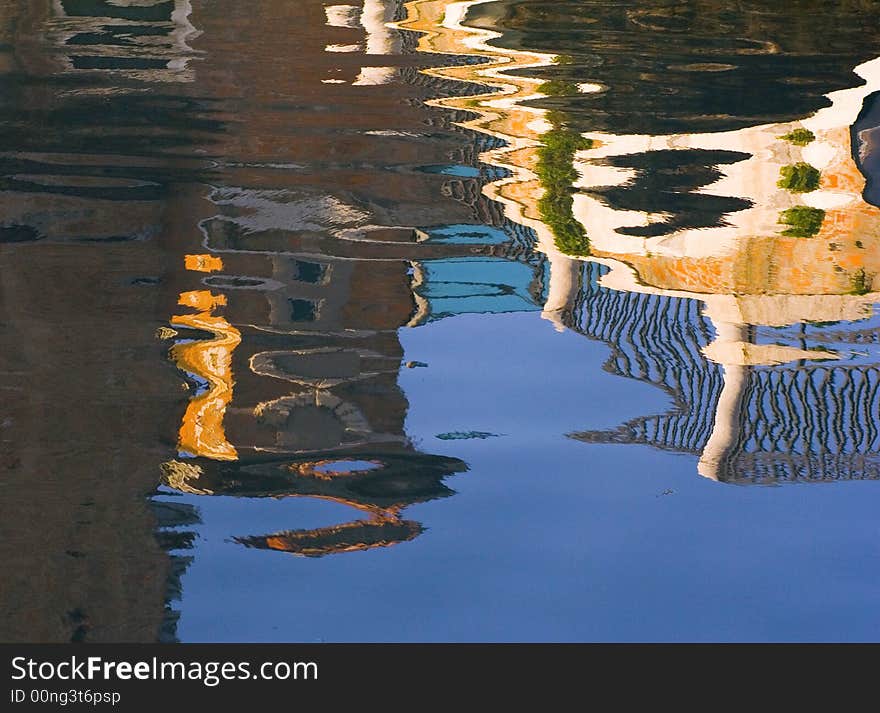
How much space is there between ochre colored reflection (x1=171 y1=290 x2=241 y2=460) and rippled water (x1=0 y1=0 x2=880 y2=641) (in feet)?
0.04

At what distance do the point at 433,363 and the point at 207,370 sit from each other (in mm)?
738

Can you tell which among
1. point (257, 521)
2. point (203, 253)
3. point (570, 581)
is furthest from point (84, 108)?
point (570, 581)

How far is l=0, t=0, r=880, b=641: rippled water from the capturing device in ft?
9.42

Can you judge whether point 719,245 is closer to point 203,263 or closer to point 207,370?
point 203,263

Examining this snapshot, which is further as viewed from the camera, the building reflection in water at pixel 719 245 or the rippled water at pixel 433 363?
the building reflection in water at pixel 719 245

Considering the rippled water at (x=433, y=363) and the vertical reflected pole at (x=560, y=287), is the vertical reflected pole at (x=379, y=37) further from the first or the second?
the vertical reflected pole at (x=560, y=287)

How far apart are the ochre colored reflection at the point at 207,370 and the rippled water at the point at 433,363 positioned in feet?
0.04

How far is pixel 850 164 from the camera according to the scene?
6.28 meters

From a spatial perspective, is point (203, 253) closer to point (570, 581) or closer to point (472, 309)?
point (472, 309)

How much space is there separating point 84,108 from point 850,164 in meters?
4.23

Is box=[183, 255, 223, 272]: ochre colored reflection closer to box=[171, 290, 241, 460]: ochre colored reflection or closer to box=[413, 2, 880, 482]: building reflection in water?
box=[171, 290, 241, 460]: ochre colored reflection

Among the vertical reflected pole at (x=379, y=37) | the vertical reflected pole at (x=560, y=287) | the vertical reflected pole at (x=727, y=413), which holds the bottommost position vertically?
the vertical reflected pole at (x=727, y=413)

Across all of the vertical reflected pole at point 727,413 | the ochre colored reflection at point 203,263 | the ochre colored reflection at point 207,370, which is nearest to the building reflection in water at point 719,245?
the vertical reflected pole at point 727,413

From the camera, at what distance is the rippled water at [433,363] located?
2.87m
